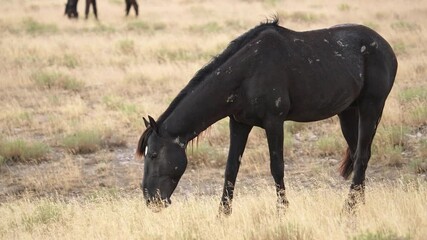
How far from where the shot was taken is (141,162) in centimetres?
988

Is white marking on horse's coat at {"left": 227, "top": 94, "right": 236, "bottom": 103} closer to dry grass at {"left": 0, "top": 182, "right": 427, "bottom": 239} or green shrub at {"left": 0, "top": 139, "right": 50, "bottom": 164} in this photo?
dry grass at {"left": 0, "top": 182, "right": 427, "bottom": 239}

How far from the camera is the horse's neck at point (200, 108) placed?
5828 millimetres

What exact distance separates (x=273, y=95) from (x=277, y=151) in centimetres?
56

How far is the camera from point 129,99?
13352 millimetres

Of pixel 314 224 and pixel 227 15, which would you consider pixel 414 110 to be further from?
pixel 227 15

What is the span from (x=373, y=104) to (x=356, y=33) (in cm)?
78

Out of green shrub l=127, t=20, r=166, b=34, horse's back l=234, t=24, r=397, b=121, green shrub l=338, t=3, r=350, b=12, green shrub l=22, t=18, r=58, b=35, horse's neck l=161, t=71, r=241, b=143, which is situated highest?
green shrub l=338, t=3, r=350, b=12

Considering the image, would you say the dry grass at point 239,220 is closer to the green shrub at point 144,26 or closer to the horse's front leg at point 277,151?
the horse's front leg at point 277,151

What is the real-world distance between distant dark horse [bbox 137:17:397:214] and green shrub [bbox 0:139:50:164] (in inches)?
177

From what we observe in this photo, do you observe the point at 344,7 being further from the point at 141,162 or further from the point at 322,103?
the point at 322,103

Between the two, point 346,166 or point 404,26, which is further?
point 404,26

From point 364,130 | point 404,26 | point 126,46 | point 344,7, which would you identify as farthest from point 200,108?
point 344,7

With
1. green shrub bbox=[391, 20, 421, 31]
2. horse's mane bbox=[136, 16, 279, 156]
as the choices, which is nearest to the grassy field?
green shrub bbox=[391, 20, 421, 31]

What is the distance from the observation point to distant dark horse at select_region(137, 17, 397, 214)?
580cm
